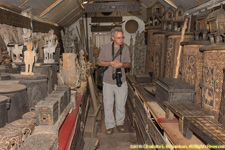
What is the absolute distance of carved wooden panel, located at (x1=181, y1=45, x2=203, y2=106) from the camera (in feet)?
8.23

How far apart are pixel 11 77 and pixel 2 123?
115 centimetres

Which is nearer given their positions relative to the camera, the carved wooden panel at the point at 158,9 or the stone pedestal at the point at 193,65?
the stone pedestal at the point at 193,65

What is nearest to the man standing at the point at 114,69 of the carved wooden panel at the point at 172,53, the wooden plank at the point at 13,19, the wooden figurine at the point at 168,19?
the carved wooden panel at the point at 172,53

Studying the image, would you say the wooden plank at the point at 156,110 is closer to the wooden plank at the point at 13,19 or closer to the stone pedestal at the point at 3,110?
the stone pedestal at the point at 3,110

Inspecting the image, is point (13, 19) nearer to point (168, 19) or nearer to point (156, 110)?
point (168, 19)

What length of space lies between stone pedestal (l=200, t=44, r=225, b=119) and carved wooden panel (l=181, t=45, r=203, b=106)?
→ 0.47 m

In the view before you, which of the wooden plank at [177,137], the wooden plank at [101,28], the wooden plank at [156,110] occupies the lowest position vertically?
the wooden plank at [177,137]

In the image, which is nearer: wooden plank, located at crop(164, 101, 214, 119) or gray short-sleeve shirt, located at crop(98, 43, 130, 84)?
wooden plank, located at crop(164, 101, 214, 119)

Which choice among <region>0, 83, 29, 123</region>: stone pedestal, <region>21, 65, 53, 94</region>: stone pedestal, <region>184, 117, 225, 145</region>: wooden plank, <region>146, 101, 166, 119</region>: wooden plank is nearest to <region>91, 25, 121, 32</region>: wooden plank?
<region>21, 65, 53, 94</region>: stone pedestal

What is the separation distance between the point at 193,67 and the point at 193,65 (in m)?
0.03

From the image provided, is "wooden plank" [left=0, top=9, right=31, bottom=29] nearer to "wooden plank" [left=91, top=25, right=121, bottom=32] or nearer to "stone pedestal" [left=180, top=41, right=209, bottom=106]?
"stone pedestal" [left=180, top=41, right=209, bottom=106]

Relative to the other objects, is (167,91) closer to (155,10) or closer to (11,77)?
(11,77)

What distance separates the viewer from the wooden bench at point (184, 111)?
1792 mm

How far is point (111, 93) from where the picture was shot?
3805 mm
